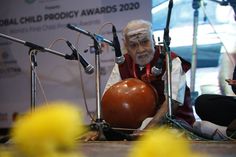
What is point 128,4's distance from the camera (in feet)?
9.87

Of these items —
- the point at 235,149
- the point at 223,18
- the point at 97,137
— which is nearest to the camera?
the point at 235,149

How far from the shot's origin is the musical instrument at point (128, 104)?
5.78 feet

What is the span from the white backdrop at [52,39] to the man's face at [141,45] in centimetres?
89

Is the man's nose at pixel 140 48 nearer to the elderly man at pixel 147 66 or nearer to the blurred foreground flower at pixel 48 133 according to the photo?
the elderly man at pixel 147 66

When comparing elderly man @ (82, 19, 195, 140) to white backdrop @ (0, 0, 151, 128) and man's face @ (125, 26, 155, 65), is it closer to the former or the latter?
man's face @ (125, 26, 155, 65)

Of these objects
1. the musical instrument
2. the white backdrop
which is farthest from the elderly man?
the white backdrop

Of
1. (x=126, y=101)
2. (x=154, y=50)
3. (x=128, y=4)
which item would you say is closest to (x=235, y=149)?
(x=126, y=101)

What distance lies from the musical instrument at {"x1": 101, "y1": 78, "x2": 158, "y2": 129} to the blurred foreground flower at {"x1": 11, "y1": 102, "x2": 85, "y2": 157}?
1640 millimetres

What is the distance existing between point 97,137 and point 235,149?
67cm

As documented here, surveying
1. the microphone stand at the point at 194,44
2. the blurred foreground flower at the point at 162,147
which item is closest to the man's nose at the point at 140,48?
the microphone stand at the point at 194,44

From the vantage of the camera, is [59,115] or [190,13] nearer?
[59,115]

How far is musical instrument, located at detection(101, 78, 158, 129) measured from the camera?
176cm

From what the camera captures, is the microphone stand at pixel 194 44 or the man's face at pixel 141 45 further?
the microphone stand at pixel 194 44

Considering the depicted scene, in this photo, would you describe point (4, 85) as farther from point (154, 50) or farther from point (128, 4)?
point (154, 50)
